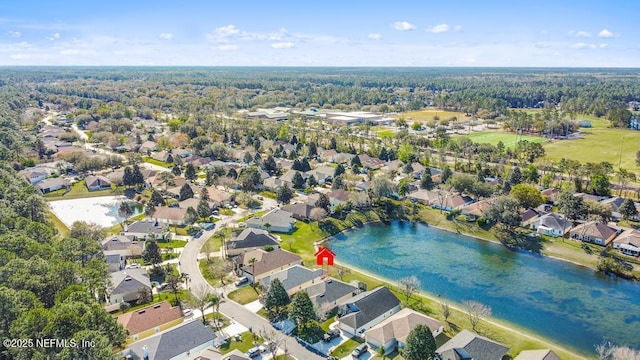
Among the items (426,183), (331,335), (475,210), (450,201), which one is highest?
(426,183)

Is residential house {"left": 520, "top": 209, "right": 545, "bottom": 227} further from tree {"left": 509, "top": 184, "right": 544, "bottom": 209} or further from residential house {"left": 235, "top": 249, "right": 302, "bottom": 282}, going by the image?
residential house {"left": 235, "top": 249, "right": 302, "bottom": 282}

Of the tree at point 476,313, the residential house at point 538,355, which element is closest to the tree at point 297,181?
the tree at point 476,313

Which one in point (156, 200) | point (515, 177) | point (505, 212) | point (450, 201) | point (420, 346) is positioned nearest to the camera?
point (420, 346)

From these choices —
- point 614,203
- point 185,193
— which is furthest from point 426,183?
point 185,193

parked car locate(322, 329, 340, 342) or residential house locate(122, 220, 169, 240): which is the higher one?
residential house locate(122, 220, 169, 240)

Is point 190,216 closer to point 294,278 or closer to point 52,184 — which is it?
point 294,278

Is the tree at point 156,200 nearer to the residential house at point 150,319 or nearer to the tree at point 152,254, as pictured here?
the tree at point 152,254

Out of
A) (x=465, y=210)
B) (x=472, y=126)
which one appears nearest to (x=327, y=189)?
(x=465, y=210)

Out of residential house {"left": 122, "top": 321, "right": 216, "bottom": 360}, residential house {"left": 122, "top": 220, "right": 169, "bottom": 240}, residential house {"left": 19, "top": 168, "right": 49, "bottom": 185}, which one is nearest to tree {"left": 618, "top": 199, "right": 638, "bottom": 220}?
residential house {"left": 122, "top": 321, "right": 216, "bottom": 360}
